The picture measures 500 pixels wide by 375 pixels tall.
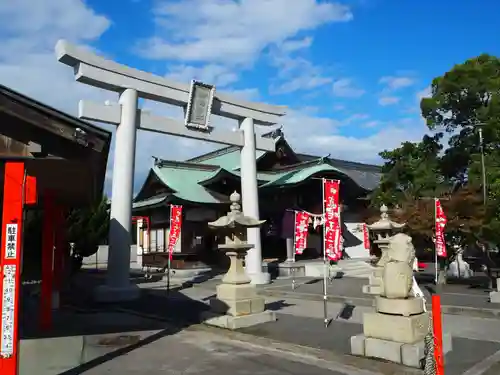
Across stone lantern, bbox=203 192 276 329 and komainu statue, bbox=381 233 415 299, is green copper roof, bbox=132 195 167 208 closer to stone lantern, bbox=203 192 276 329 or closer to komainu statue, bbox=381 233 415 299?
stone lantern, bbox=203 192 276 329

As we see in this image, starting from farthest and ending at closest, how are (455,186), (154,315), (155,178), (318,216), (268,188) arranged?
(155,178), (268,188), (318,216), (455,186), (154,315)

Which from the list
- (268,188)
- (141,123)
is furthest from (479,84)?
(141,123)

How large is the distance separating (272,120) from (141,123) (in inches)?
283

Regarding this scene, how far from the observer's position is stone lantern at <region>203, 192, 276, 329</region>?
11.0 meters

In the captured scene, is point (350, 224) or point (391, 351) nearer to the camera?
point (391, 351)

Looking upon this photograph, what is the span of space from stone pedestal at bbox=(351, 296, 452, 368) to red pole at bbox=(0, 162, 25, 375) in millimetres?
5269

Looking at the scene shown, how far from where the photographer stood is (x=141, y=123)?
18250 mm

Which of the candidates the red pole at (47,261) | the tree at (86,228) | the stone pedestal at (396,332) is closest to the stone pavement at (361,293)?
the stone pedestal at (396,332)

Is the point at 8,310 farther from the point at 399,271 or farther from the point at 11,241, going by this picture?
the point at 399,271

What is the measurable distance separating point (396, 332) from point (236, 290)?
15.0 feet

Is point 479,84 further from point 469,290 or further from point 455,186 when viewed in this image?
point 469,290

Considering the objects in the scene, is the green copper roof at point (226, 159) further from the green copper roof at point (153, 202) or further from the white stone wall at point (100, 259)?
the white stone wall at point (100, 259)

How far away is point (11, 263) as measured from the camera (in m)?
5.61

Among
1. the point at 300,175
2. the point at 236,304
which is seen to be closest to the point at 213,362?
the point at 236,304
